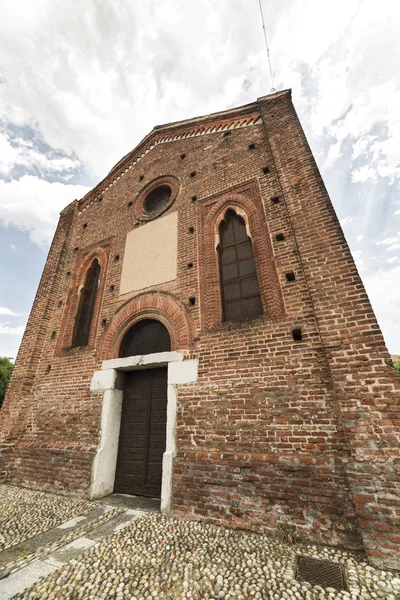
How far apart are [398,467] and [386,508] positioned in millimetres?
465

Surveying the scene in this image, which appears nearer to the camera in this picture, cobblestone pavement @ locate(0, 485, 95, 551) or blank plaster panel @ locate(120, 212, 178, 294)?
cobblestone pavement @ locate(0, 485, 95, 551)

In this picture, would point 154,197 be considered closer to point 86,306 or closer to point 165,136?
point 165,136

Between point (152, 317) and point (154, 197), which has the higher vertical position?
point (154, 197)

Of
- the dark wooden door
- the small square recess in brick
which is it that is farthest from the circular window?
the small square recess in brick

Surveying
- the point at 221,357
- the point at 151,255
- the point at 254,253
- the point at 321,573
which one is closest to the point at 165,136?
the point at 151,255

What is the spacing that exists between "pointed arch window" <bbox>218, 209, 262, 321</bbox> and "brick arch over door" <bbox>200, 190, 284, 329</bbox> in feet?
0.52

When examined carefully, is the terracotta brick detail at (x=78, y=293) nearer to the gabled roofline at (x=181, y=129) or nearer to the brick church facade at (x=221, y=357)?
the brick church facade at (x=221, y=357)

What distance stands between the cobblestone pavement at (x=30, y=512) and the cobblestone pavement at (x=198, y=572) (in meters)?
1.16

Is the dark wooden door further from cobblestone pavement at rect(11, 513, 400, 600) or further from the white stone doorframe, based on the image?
cobblestone pavement at rect(11, 513, 400, 600)

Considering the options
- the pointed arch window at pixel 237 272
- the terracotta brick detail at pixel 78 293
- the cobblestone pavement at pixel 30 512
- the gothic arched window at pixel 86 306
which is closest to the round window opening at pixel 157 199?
the terracotta brick detail at pixel 78 293

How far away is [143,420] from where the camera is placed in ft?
18.3

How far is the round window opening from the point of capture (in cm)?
811

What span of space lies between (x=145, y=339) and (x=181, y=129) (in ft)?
23.1

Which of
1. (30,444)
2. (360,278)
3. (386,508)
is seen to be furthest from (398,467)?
(30,444)
